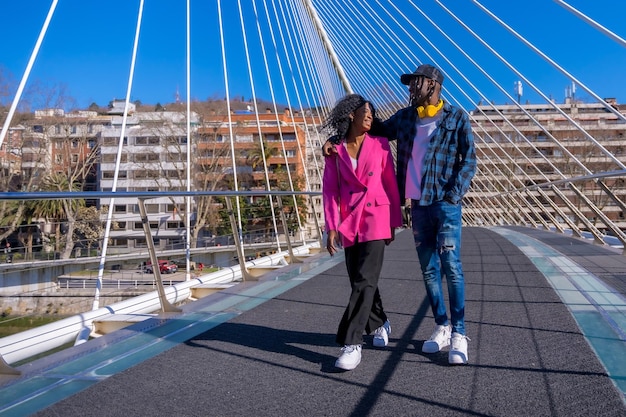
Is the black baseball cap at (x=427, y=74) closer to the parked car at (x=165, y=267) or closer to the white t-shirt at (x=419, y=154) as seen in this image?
the white t-shirt at (x=419, y=154)

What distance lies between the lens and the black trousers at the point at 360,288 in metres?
3.24

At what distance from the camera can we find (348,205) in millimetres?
3434

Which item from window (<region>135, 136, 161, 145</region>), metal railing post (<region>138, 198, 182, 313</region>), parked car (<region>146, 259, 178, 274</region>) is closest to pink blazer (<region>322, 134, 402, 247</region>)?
metal railing post (<region>138, 198, 182, 313</region>)

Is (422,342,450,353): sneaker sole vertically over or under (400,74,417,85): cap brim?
under

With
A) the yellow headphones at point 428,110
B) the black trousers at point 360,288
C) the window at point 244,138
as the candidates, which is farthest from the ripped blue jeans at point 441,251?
the window at point 244,138

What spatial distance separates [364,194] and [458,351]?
0.81 m

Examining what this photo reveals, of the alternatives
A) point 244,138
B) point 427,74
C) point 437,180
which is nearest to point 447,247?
point 437,180

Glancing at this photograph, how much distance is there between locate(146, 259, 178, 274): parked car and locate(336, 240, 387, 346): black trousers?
80.0 inches

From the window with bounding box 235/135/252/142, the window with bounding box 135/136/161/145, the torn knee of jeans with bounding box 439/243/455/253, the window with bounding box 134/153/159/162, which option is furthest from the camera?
the window with bounding box 235/135/252/142

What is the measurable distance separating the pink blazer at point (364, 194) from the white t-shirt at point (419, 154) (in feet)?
0.27

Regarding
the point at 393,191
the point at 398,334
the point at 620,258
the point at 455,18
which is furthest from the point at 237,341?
the point at 455,18

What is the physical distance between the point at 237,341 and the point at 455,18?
756cm

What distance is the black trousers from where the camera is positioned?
10.6 feet

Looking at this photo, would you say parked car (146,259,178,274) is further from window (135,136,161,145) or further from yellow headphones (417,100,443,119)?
window (135,136,161,145)
